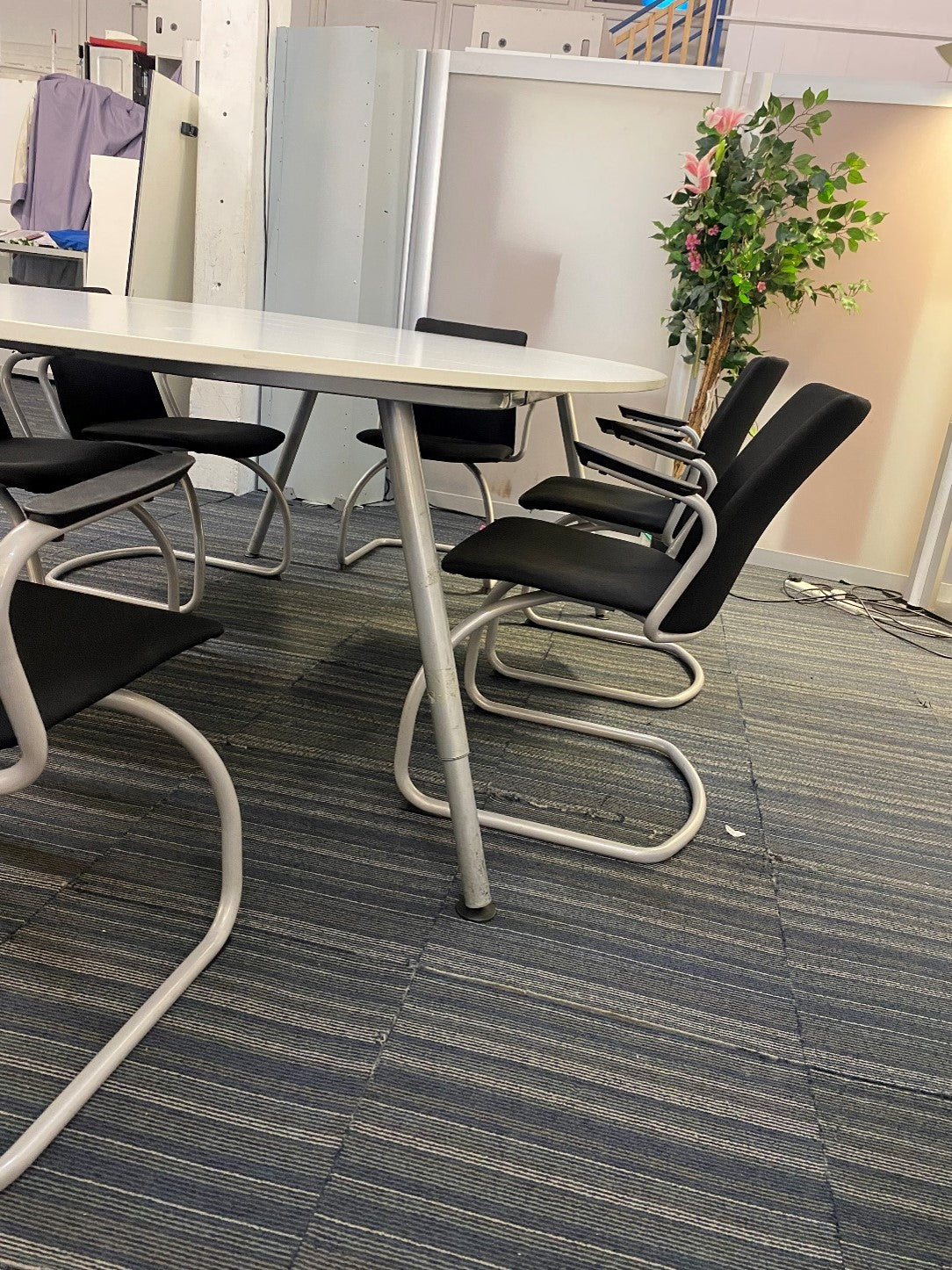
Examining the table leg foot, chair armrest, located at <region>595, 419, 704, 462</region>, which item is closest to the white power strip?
chair armrest, located at <region>595, 419, 704, 462</region>

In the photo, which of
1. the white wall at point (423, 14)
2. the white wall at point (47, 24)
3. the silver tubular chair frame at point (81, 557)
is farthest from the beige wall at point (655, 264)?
the white wall at point (47, 24)

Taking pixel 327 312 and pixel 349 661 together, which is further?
pixel 327 312

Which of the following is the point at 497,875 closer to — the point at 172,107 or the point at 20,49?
the point at 172,107

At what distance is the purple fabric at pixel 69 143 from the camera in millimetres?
6113

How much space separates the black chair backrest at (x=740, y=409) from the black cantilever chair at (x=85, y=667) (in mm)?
Result: 1403

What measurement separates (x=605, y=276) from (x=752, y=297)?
29.9 inches

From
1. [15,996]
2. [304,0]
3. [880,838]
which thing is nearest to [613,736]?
[880,838]

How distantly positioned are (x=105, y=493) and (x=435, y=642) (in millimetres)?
617

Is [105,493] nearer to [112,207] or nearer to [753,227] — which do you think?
[753,227]

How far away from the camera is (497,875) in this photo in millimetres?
1573

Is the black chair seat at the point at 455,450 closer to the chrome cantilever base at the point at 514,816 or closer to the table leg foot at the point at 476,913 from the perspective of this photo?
the chrome cantilever base at the point at 514,816

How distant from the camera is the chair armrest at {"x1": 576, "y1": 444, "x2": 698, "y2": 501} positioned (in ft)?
5.08

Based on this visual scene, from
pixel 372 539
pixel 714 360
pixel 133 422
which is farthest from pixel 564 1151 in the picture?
pixel 714 360

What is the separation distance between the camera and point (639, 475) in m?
1.62
